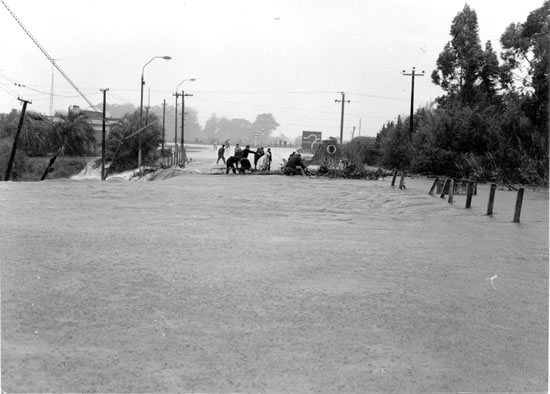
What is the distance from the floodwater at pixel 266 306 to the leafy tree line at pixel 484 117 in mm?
25644

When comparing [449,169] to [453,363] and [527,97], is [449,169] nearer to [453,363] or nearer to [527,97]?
[527,97]

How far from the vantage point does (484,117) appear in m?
43.3

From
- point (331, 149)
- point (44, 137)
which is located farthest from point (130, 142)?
point (331, 149)

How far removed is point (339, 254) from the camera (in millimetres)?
9570

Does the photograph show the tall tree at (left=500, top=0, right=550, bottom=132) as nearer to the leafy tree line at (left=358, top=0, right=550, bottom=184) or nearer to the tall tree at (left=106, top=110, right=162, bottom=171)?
the leafy tree line at (left=358, top=0, right=550, bottom=184)

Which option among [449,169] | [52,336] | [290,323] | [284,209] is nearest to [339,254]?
[290,323]

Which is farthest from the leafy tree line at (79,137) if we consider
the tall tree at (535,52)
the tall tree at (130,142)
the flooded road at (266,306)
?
the flooded road at (266,306)

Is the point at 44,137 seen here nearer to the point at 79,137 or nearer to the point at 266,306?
the point at 79,137

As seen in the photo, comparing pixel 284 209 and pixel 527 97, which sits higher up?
pixel 527 97

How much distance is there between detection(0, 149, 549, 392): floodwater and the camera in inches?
179

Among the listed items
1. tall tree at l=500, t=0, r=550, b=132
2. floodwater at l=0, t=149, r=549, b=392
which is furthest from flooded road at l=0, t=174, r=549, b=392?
tall tree at l=500, t=0, r=550, b=132

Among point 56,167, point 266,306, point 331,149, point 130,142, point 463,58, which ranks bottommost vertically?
point 56,167

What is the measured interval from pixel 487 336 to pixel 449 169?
39.8 metres

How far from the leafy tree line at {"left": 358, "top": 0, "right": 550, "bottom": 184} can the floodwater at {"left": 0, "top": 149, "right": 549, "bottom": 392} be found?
25.6 m
